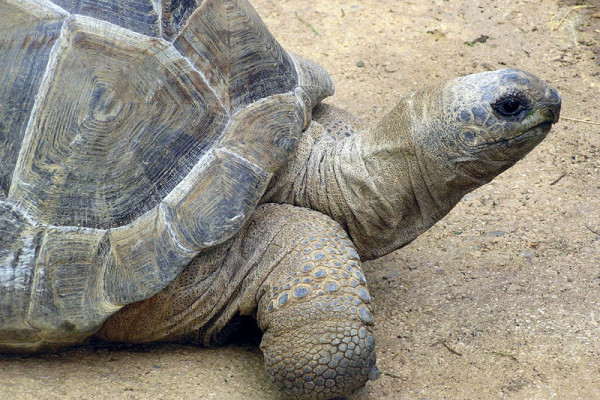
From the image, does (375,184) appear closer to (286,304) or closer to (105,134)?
(286,304)

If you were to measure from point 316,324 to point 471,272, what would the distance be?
1251 millimetres

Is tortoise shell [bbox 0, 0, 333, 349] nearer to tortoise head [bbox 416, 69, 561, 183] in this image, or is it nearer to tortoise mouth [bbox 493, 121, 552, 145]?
tortoise head [bbox 416, 69, 561, 183]

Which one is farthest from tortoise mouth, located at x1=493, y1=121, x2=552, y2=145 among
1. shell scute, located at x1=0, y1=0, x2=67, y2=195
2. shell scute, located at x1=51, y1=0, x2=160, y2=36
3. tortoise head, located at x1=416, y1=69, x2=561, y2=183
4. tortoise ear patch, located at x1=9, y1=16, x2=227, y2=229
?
shell scute, located at x1=0, y1=0, x2=67, y2=195

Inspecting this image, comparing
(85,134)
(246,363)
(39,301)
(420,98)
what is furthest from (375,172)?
(39,301)

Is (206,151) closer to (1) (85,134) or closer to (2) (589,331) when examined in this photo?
(1) (85,134)

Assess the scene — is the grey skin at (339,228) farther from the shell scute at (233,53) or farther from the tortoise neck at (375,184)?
the shell scute at (233,53)

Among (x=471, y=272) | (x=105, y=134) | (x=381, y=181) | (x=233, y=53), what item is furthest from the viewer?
(x=471, y=272)

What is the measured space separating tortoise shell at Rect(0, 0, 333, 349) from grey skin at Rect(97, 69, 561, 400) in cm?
30

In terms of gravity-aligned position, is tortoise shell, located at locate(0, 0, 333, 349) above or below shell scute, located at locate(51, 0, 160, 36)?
below

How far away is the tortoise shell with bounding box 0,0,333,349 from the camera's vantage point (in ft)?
9.67

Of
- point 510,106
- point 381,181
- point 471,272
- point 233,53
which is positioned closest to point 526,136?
point 510,106

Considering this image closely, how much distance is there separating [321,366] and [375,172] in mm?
963

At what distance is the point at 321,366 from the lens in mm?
2967

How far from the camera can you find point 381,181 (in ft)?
11.2
